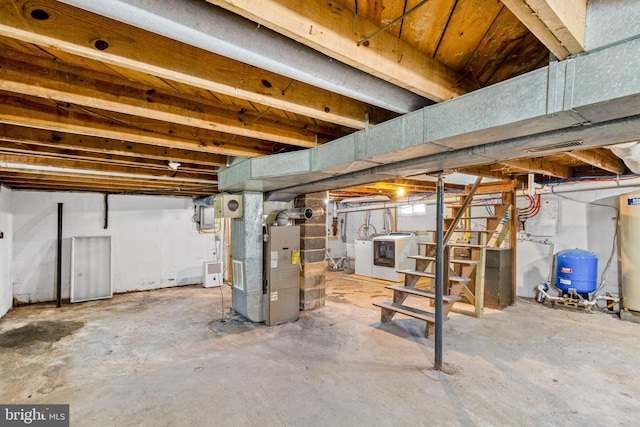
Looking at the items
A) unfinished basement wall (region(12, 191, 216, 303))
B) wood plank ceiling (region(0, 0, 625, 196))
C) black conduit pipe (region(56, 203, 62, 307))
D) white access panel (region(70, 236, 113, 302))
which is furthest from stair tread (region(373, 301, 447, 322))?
black conduit pipe (region(56, 203, 62, 307))

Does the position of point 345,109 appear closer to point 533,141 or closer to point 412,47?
point 412,47

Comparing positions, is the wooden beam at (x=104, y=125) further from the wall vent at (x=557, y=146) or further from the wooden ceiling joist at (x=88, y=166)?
the wall vent at (x=557, y=146)

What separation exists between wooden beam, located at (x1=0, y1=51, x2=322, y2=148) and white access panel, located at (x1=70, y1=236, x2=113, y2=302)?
435 cm

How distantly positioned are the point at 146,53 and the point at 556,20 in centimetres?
149

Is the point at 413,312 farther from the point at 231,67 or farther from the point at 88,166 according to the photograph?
the point at 88,166

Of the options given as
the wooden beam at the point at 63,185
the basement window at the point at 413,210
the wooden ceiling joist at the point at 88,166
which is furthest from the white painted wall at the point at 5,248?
the basement window at the point at 413,210

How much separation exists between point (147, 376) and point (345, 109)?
2.63 metres

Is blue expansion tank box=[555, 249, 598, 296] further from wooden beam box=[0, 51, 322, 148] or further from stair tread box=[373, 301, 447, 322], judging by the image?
wooden beam box=[0, 51, 322, 148]

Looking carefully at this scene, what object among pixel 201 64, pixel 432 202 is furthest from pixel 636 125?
pixel 432 202

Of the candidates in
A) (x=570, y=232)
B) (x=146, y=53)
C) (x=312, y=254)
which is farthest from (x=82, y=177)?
(x=570, y=232)

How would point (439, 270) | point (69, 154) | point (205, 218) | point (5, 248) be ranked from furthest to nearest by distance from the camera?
point (205, 218), point (5, 248), point (69, 154), point (439, 270)

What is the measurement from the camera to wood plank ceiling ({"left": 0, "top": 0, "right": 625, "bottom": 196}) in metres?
1.08

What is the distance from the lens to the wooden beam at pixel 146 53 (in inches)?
41.8

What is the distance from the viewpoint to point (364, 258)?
22.1ft
